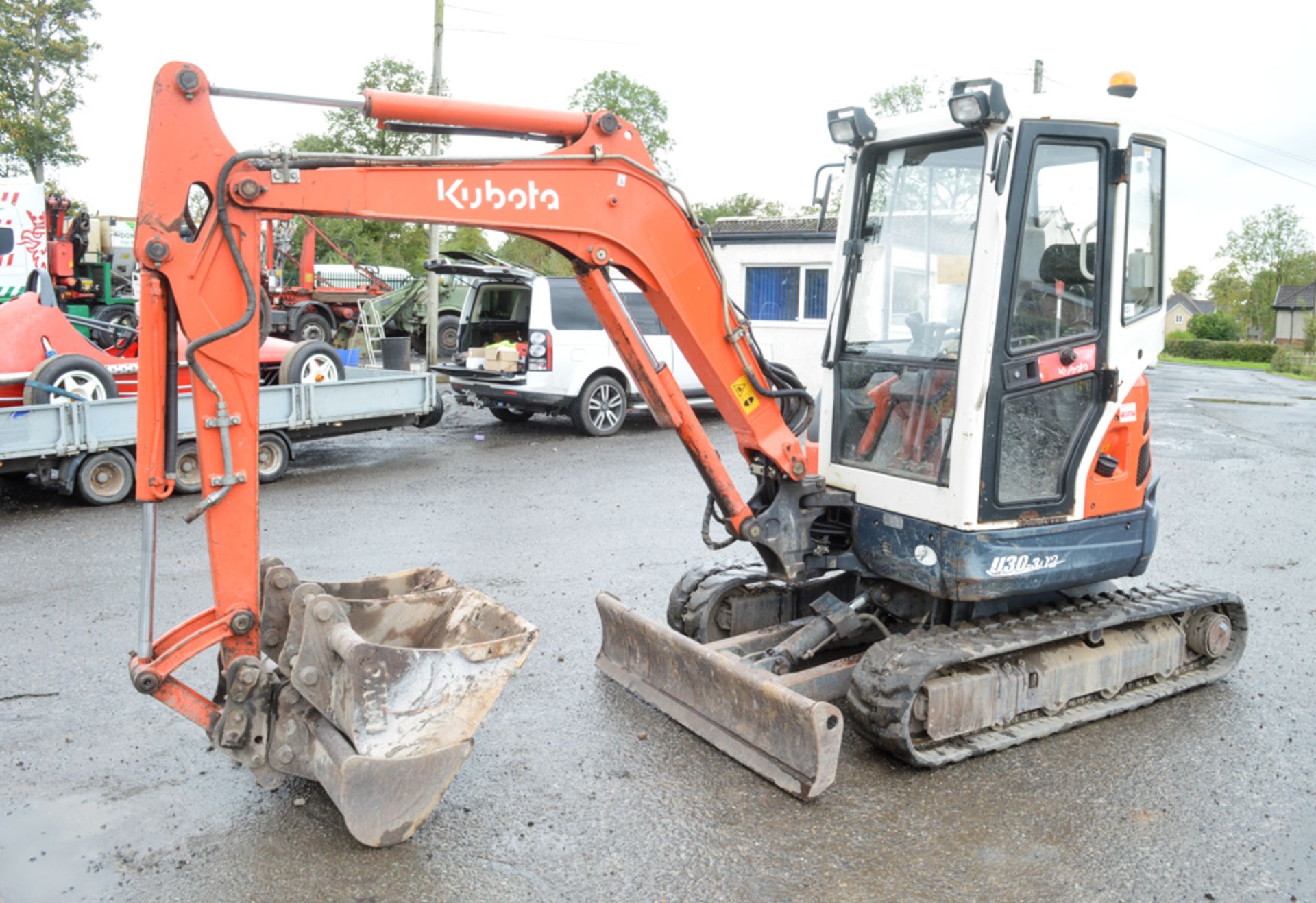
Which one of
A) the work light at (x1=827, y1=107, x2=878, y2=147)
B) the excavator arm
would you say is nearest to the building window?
the work light at (x1=827, y1=107, x2=878, y2=147)

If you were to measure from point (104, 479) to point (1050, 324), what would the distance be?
8.76 m

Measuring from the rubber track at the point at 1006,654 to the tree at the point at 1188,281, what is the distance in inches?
4705

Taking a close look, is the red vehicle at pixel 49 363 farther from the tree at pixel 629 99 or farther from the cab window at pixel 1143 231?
the tree at pixel 629 99

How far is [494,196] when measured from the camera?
442cm

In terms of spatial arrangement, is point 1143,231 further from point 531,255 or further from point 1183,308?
point 1183,308

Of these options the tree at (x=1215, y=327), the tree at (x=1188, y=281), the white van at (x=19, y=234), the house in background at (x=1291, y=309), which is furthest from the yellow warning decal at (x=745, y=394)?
the tree at (x=1188, y=281)

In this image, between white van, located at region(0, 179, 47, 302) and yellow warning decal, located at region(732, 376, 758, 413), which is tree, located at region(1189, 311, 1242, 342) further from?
yellow warning decal, located at region(732, 376, 758, 413)

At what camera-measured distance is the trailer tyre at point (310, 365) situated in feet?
39.7

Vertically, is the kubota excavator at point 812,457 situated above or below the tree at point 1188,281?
below

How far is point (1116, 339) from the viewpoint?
5305 mm

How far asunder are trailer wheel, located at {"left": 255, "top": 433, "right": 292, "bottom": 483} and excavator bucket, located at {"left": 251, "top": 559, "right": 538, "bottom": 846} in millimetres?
7366

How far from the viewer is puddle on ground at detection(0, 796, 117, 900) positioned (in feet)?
12.5

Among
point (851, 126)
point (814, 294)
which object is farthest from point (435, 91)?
point (851, 126)

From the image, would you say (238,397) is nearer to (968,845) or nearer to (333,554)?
(968,845)
